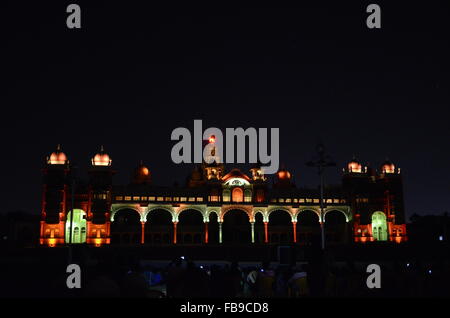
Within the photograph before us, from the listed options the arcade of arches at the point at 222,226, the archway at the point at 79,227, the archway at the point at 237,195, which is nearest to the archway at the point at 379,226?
the arcade of arches at the point at 222,226

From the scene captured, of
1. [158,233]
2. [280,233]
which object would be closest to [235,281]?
[158,233]

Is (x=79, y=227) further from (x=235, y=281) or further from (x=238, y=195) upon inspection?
(x=235, y=281)

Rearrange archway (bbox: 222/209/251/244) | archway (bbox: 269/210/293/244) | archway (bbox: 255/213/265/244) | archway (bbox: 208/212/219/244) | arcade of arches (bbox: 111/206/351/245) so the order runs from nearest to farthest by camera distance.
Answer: arcade of arches (bbox: 111/206/351/245) < archway (bbox: 208/212/219/244) < archway (bbox: 222/209/251/244) < archway (bbox: 269/210/293/244) < archway (bbox: 255/213/265/244)

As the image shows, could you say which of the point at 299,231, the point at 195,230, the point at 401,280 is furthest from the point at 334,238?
the point at 401,280

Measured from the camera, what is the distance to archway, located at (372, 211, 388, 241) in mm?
70000

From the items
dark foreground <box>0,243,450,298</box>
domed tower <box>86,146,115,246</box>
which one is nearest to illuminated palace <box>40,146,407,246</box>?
domed tower <box>86,146,115,246</box>

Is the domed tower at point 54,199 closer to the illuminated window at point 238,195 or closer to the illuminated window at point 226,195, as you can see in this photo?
the illuminated window at point 226,195

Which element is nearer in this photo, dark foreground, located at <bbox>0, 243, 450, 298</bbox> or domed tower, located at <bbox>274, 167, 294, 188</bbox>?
dark foreground, located at <bbox>0, 243, 450, 298</bbox>

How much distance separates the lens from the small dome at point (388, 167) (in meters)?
72.6

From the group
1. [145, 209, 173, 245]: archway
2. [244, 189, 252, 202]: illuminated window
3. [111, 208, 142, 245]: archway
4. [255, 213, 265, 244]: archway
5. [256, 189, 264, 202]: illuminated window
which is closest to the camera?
[111, 208, 142, 245]: archway

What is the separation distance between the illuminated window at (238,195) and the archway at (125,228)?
1313 cm

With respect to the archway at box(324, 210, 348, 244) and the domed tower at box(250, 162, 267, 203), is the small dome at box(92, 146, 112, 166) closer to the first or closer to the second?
the domed tower at box(250, 162, 267, 203)

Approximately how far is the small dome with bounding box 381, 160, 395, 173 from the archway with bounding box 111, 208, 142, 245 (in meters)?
35.5
